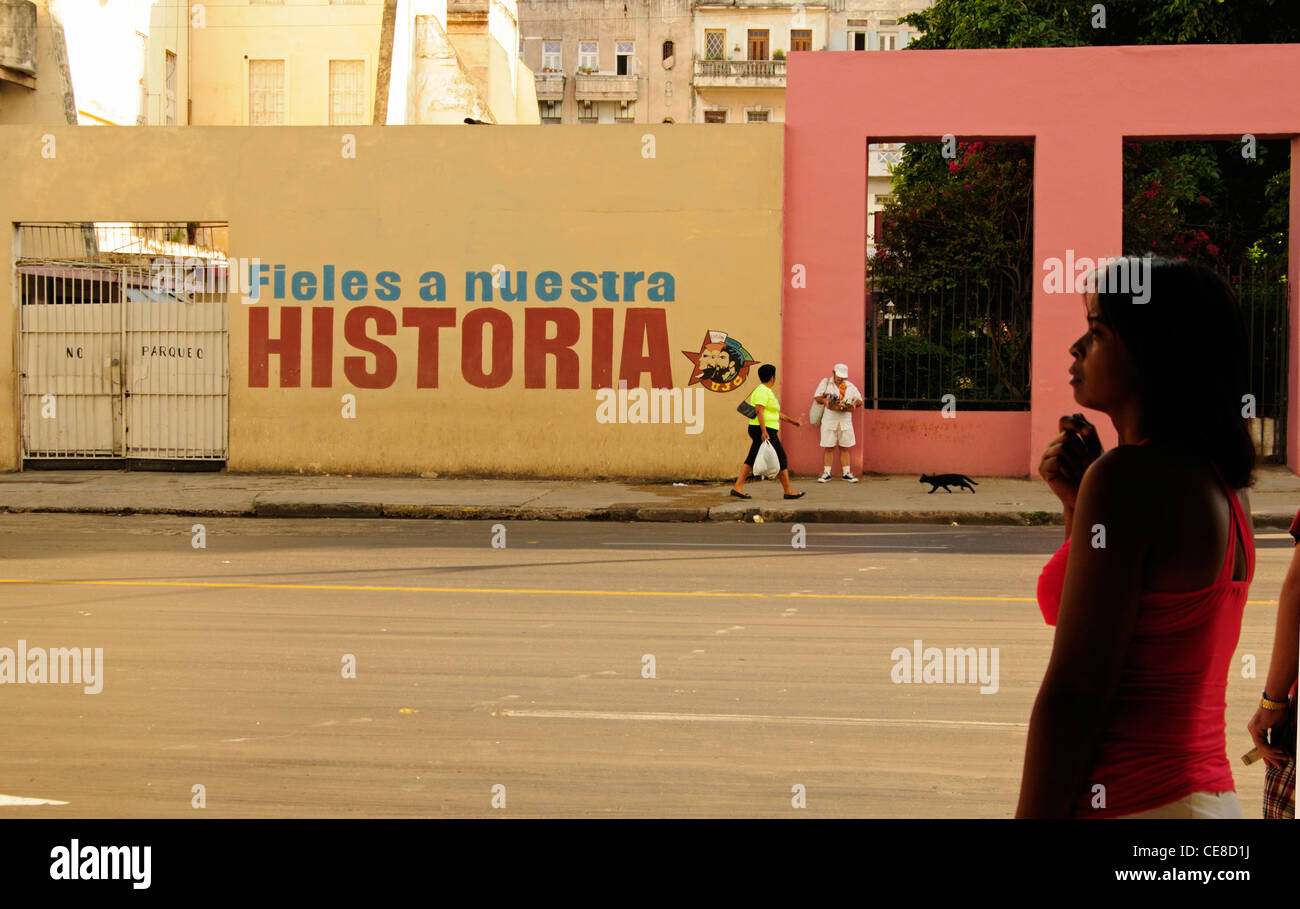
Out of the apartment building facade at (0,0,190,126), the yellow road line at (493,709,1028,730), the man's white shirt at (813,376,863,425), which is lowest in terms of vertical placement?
the yellow road line at (493,709,1028,730)

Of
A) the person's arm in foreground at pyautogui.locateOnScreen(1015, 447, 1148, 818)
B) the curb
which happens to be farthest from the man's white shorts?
the person's arm in foreground at pyautogui.locateOnScreen(1015, 447, 1148, 818)

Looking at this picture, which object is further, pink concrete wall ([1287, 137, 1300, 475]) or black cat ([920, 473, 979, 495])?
pink concrete wall ([1287, 137, 1300, 475])

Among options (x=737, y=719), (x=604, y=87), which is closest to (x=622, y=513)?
(x=737, y=719)

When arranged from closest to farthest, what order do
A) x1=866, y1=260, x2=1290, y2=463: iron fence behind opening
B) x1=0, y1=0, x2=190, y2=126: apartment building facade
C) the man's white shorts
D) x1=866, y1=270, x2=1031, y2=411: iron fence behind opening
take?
the man's white shorts, x1=866, y1=260, x2=1290, y2=463: iron fence behind opening, x1=866, y1=270, x2=1031, y2=411: iron fence behind opening, x1=0, y1=0, x2=190, y2=126: apartment building facade

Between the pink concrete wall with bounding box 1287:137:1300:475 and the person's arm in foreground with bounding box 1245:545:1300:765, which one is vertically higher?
the pink concrete wall with bounding box 1287:137:1300:475

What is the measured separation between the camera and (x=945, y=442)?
60.8 feet

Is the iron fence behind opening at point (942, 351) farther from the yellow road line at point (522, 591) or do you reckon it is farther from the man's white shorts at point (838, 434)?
the yellow road line at point (522, 591)

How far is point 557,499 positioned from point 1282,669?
43.7 feet

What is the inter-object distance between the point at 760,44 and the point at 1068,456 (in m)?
58.4

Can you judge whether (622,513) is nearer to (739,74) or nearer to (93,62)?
(93,62)

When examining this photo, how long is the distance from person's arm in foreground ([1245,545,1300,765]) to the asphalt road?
1.72 metres

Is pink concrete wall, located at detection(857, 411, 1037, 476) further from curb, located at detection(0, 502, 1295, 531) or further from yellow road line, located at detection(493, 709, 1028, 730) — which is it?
yellow road line, located at detection(493, 709, 1028, 730)

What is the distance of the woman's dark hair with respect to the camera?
2305 mm
